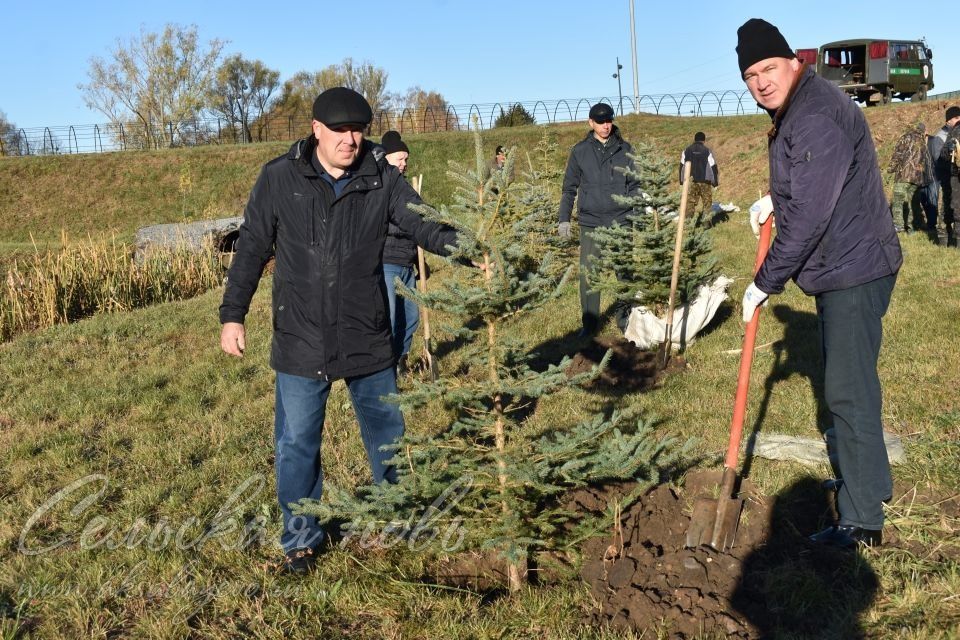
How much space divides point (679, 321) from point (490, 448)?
4.01 meters

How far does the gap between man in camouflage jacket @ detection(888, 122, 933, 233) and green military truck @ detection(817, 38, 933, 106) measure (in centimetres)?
1867

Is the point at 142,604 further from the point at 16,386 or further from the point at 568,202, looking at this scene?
the point at 568,202

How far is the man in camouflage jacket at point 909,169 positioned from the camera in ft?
39.6

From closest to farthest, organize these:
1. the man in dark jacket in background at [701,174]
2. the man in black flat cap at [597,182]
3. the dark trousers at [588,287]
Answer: the man in black flat cap at [597,182] < the dark trousers at [588,287] < the man in dark jacket in background at [701,174]

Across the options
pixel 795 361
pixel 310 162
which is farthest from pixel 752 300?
pixel 795 361

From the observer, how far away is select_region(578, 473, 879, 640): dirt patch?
3.11m

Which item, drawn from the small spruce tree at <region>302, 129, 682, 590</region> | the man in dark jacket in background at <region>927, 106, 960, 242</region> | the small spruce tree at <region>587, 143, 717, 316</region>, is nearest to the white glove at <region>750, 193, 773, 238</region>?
the small spruce tree at <region>302, 129, 682, 590</region>

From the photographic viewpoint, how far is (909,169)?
1226 cm

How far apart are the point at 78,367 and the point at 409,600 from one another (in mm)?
6185

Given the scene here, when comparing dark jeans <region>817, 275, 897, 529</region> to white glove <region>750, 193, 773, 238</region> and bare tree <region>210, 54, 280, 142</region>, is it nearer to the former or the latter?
white glove <region>750, 193, 773, 238</region>

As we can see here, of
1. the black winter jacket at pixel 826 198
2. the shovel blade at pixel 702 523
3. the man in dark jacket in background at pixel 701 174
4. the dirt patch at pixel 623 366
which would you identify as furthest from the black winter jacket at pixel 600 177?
the man in dark jacket in background at pixel 701 174

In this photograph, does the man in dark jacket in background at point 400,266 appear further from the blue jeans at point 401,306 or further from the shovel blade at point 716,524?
the shovel blade at point 716,524

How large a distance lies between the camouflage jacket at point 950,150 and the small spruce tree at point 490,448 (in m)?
9.47

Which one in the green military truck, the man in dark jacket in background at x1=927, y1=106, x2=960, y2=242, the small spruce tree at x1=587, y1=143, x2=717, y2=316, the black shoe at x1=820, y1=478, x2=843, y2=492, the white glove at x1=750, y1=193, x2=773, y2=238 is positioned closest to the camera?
the white glove at x1=750, y1=193, x2=773, y2=238
